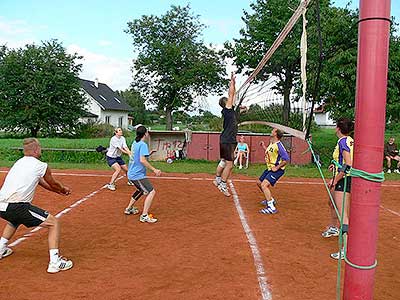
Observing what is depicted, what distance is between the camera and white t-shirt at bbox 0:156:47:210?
15.8 feet

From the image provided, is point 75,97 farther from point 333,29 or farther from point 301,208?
point 301,208

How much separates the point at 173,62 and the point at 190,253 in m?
31.4

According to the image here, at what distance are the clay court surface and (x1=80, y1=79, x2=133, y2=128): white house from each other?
43.6 meters

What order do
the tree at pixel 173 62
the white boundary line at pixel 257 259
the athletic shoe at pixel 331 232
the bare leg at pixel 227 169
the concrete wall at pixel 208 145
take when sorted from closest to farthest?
the white boundary line at pixel 257 259, the athletic shoe at pixel 331 232, the bare leg at pixel 227 169, the concrete wall at pixel 208 145, the tree at pixel 173 62

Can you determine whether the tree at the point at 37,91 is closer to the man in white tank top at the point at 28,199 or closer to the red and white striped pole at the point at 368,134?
the man in white tank top at the point at 28,199

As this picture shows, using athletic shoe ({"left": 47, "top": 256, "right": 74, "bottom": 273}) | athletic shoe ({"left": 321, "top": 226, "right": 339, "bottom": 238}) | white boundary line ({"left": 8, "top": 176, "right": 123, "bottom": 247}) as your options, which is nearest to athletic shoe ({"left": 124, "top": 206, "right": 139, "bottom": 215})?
white boundary line ({"left": 8, "top": 176, "right": 123, "bottom": 247})

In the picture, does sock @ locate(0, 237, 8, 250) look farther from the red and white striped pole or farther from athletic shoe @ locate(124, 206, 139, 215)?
the red and white striped pole

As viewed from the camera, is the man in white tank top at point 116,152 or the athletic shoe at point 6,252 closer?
the athletic shoe at point 6,252

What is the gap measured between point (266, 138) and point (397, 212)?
11.0 metres

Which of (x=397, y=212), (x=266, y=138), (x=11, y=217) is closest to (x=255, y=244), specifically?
(x=11, y=217)

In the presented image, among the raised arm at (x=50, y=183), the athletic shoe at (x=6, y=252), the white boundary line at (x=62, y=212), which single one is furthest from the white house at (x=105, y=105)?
the raised arm at (x=50, y=183)

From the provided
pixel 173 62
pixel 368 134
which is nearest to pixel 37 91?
pixel 173 62

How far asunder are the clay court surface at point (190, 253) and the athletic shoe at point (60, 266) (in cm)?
8

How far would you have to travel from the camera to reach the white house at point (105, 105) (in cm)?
5419
